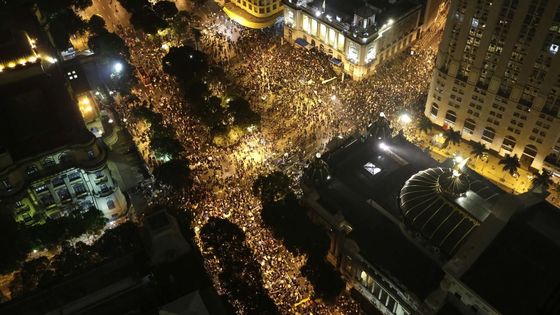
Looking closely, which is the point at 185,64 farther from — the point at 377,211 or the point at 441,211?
the point at 441,211

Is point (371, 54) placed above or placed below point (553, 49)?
below

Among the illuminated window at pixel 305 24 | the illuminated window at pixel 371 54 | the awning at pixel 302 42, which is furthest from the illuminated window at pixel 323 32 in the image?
the illuminated window at pixel 371 54

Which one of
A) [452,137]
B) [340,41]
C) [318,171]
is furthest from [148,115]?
[452,137]

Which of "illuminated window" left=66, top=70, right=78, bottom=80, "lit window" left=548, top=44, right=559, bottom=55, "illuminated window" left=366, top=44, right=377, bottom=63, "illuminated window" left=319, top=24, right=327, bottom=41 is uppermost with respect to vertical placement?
"lit window" left=548, top=44, right=559, bottom=55

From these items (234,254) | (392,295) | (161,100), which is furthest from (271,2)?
(392,295)

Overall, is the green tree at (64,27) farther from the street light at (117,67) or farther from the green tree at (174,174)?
the green tree at (174,174)

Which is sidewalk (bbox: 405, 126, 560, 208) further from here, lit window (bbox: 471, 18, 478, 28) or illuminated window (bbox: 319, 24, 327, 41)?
illuminated window (bbox: 319, 24, 327, 41)

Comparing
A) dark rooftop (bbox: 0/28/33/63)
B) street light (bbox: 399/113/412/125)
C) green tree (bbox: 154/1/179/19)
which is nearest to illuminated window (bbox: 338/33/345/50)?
street light (bbox: 399/113/412/125)
